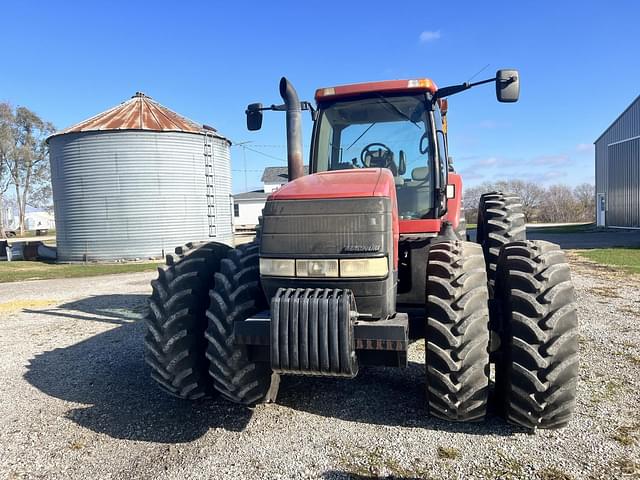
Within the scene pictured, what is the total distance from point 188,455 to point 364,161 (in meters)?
3.05

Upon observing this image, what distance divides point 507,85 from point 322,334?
106 inches

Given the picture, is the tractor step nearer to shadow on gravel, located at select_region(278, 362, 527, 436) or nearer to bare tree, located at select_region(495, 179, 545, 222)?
shadow on gravel, located at select_region(278, 362, 527, 436)

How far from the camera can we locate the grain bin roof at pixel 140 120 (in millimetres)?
18656

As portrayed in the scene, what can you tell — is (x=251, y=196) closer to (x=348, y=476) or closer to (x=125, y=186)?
(x=125, y=186)

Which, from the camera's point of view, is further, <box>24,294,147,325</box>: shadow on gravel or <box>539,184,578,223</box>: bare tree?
<box>539,184,578,223</box>: bare tree

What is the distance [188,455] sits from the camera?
3295 mm

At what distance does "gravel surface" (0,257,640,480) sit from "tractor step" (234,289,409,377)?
0.70 metres

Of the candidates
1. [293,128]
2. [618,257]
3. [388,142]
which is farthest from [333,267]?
[618,257]

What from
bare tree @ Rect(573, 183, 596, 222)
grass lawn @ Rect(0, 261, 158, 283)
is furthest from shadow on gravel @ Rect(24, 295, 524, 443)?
bare tree @ Rect(573, 183, 596, 222)

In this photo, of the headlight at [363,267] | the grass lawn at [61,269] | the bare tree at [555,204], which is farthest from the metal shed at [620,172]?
the headlight at [363,267]

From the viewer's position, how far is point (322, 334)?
289 cm

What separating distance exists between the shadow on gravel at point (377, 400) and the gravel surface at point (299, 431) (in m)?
0.01

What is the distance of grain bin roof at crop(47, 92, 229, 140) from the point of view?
1866cm

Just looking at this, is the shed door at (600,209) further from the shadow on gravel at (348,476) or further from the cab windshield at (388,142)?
the shadow on gravel at (348,476)
